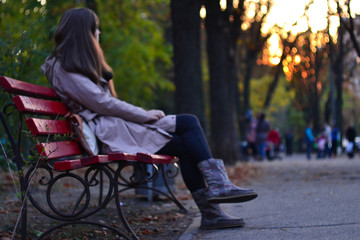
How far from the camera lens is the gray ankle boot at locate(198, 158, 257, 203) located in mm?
4832

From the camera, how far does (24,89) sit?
4.67 m

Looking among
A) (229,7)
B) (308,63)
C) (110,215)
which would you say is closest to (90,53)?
(110,215)

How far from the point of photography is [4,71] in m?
6.00

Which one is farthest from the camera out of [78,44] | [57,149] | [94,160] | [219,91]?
[219,91]

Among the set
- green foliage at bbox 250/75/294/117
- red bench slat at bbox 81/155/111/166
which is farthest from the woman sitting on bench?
green foliage at bbox 250/75/294/117

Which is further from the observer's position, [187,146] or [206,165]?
[187,146]

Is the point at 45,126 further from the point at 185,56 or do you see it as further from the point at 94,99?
the point at 185,56

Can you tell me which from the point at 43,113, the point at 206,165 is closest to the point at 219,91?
the point at 206,165

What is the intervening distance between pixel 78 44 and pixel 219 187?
165cm

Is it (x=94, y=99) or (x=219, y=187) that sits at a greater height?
(x=94, y=99)

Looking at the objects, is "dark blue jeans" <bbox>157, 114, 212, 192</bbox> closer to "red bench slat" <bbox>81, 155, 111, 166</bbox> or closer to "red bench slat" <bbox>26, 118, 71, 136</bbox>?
"red bench slat" <bbox>26, 118, 71, 136</bbox>

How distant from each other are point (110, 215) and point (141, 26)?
19419 mm

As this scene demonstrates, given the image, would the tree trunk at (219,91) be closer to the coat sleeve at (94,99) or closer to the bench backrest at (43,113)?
the coat sleeve at (94,99)

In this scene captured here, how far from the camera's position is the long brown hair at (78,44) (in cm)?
500
